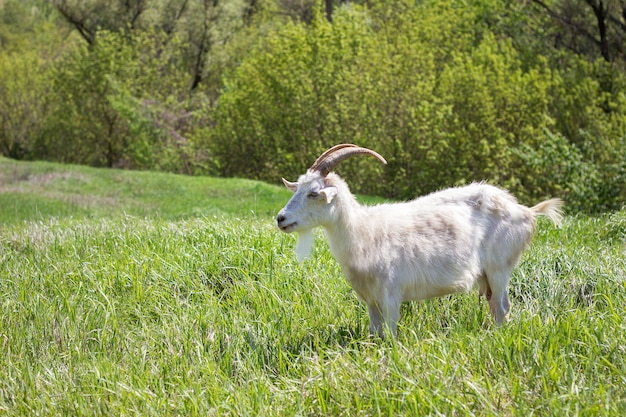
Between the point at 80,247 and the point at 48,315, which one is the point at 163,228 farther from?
the point at 48,315

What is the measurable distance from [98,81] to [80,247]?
83.4 ft

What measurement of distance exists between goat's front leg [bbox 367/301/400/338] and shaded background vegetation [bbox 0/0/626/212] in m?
11.7

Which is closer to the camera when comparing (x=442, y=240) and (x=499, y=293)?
(x=442, y=240)

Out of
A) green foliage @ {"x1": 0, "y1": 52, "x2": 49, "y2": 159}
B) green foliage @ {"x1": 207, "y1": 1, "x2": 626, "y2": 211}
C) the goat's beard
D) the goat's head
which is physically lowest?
green foliage @ {"x1": 0, "y1": 52, "x2": 49, "y2": 159}

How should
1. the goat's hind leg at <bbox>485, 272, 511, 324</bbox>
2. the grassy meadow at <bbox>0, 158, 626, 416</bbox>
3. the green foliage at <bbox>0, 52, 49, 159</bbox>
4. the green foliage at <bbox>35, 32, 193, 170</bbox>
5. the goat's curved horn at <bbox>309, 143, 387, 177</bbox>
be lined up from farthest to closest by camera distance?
the green foliage at <bbox>0, 52, 49, 159</bbox>, the green foliage at <bbox>35, 32, 193, 170</bbox>, the goat's hind leg at <bbox>485, 272, 511, 324</bbox>, the goat's curved horn at <bbox>309, 143, 387, 177</bbox>, the grassy meadow at <bbox>0, 158, 626, 416</bbox>

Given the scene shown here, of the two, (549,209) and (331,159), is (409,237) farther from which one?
(549,209)

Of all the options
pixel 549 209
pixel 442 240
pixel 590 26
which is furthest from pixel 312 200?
pixel 590 26

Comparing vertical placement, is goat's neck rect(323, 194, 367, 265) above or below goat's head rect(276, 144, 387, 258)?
below

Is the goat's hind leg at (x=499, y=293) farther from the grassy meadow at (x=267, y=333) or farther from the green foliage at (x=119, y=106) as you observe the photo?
the green foliage at (x=119, y=106)

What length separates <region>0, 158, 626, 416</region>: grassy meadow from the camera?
4.54 metres

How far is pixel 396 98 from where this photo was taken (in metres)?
23.8

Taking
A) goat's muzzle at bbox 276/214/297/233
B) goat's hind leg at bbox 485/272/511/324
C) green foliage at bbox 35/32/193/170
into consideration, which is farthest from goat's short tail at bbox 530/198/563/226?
green foliage at bbox 35/32/193/170

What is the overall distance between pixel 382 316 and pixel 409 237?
62 centimetres

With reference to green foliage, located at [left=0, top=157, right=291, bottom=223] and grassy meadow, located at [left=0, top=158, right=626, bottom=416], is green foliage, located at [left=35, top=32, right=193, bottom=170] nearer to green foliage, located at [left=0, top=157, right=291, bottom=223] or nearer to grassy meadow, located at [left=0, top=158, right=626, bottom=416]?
green foliage, located at [left=0, top=157, right=291, bottom=223]
